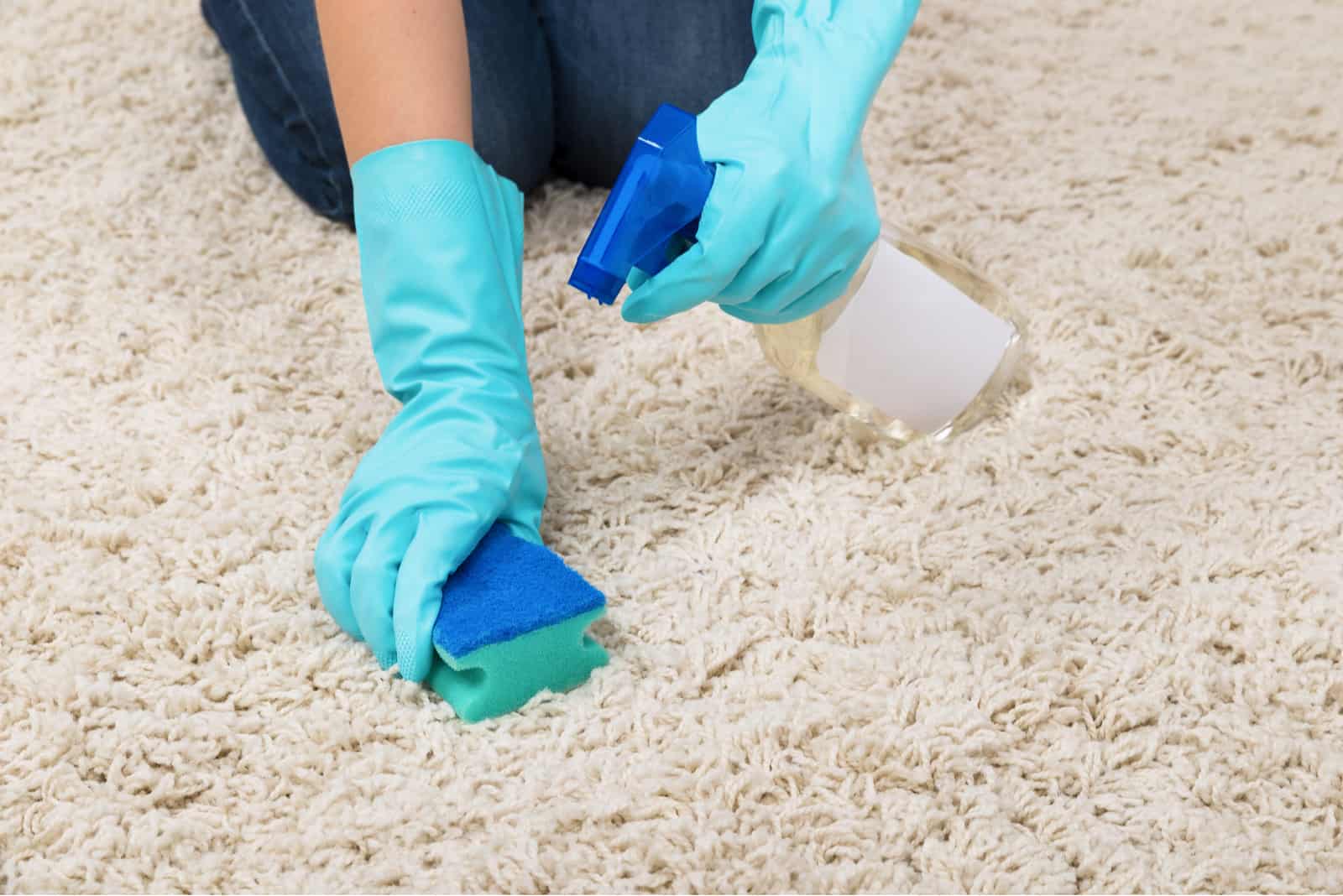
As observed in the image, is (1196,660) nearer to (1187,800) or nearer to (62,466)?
(1187,800)

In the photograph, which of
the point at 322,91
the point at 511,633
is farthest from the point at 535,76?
the point at 511,633

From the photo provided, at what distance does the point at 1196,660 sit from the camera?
708 mm

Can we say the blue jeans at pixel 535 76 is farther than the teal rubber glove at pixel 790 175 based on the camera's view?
Yes

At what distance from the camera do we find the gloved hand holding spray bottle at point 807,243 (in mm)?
672

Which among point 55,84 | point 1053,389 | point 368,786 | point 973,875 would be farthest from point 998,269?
point 55,84

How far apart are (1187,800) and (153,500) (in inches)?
26.9

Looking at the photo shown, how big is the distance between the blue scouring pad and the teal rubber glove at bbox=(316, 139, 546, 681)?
0.03 metres

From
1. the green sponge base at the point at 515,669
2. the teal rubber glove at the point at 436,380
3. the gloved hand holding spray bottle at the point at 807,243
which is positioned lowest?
the green sponge base at the point at 515,669

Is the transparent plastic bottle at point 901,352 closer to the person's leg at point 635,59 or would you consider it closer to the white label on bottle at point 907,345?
the white label on bottle at point 907,345

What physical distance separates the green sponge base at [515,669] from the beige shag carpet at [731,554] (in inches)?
0.5

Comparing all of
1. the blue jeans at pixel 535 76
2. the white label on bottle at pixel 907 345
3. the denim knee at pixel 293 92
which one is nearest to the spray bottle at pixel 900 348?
the white label on bottle at pixel 907 345

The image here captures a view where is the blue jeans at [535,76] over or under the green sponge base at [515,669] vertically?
over

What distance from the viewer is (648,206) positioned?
0.66 m

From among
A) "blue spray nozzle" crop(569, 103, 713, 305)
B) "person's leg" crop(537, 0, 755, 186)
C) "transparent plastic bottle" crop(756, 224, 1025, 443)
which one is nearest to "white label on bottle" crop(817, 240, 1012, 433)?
"transparent plastic bottle" crop(756, 224, 1025, 443)
